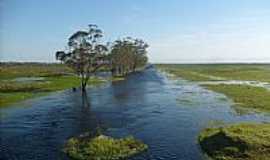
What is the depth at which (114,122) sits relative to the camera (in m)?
38.5

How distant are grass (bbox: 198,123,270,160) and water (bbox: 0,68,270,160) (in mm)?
1080

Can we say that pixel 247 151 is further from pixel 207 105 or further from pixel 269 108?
pixel 207 105

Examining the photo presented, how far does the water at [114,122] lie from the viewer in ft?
88.1

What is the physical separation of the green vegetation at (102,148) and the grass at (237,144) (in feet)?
17.9

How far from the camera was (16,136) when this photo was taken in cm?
3209

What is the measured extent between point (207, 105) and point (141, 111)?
1130 cm

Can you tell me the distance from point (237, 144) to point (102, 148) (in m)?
10.3

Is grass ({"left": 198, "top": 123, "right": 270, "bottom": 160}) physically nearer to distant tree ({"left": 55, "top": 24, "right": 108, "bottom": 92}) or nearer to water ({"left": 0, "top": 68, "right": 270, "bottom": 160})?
water ({"left": 0, "top": 68, "right": 270, "bottom": 160})

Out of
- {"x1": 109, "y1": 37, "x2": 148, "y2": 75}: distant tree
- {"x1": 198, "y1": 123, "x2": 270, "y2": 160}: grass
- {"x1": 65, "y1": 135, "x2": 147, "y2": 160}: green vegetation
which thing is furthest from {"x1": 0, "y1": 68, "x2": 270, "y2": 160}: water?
{"x1": 109, "y1": 37, "x2": 148, "y2": 75}: distant tree

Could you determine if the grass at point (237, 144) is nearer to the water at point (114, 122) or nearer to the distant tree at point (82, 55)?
the water at point (114, 122)

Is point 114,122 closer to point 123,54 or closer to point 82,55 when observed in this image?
point 82,55

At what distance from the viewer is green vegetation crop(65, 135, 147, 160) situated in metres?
24.3

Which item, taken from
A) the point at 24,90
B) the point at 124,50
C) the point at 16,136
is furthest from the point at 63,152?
the point at 124,50

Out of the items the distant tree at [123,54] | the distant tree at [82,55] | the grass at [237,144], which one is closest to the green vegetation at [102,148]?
the grass at [237,144]
